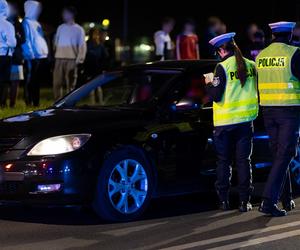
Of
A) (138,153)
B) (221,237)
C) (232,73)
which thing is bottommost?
(221,237)

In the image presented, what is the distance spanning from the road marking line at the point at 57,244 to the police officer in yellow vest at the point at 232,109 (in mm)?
1650

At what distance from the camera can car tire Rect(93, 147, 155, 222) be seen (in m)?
6.80

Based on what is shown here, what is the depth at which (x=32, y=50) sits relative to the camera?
1261 cm

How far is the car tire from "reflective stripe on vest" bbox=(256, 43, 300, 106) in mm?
1289

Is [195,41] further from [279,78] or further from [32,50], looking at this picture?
[279,78]

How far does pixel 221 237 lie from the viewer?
6.36 meters

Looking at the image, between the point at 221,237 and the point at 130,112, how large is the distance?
1.63m

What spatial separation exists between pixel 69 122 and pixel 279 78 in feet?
6.44

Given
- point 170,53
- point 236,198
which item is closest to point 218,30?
point 170,53

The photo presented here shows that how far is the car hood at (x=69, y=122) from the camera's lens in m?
6.89

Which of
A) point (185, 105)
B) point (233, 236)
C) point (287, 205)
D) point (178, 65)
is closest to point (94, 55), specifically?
point (178, 65)

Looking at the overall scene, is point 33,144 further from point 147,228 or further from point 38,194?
point 147,228

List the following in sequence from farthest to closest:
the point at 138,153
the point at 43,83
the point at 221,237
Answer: the point at 43,83 → the point at 138,153 → the point at 221,237

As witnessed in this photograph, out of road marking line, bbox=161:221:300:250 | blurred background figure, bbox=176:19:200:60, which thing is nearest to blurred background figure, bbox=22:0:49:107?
blurred background figure, bbox=176:19:200:60
